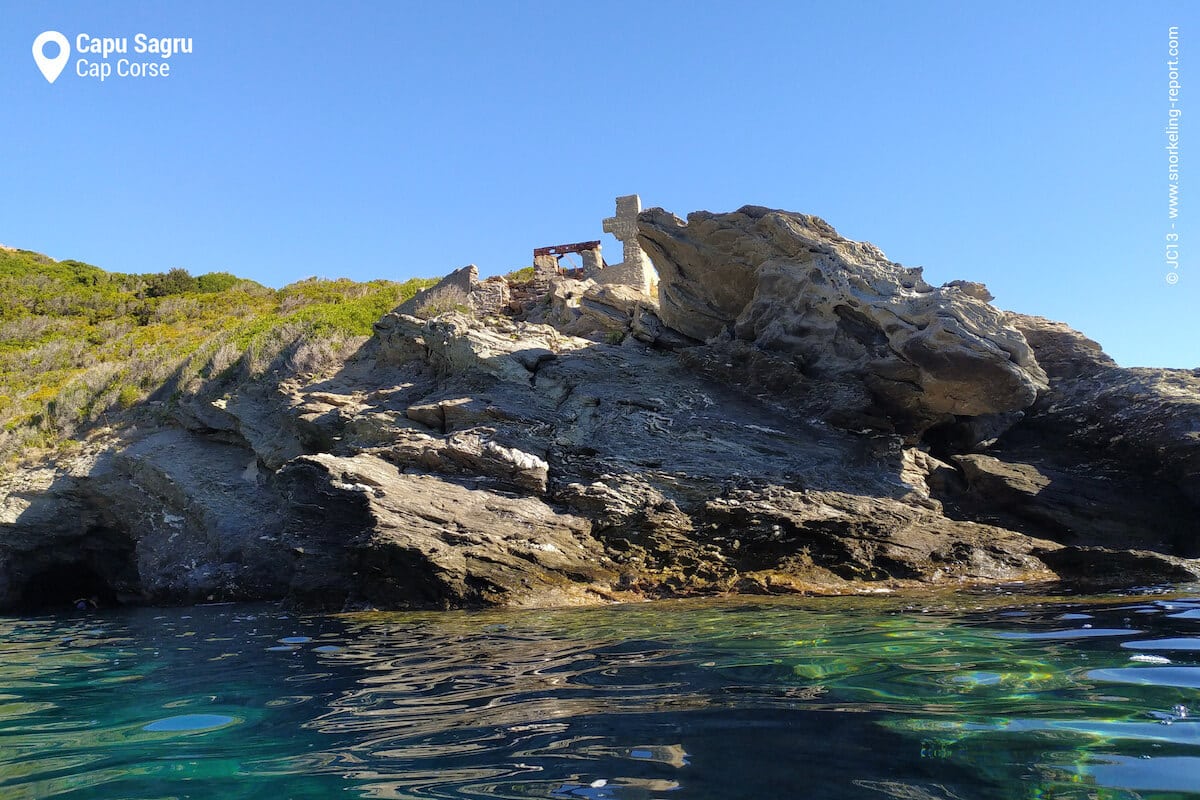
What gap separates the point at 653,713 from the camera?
12.4ft

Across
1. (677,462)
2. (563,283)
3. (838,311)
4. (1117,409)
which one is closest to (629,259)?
(563,283)

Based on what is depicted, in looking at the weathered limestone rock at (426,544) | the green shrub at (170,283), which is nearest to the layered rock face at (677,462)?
the weathered limestone rock at (426,544)

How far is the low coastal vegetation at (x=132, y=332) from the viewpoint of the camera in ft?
63.0

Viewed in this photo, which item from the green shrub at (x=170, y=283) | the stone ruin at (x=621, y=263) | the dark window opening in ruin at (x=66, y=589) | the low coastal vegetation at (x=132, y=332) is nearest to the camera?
the dark window opening in ruin at (x=66, y=589)

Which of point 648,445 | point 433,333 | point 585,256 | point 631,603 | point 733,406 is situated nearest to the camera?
point 631,603

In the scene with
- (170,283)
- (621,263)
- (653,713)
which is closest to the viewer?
(653,713)

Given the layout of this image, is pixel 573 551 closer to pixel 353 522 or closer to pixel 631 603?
pixel 631 603

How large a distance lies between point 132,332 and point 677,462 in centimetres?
2637

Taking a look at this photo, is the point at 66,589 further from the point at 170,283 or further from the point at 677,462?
the point at 170,283

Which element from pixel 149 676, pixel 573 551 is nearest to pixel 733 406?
pixel 573 551

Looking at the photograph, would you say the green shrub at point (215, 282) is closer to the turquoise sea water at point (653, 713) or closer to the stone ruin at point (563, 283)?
the stone ruin at point (563, 283)

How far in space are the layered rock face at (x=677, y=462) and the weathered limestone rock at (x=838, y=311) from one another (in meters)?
0.05

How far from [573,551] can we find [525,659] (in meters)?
5.52

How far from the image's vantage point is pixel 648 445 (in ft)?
41.8
